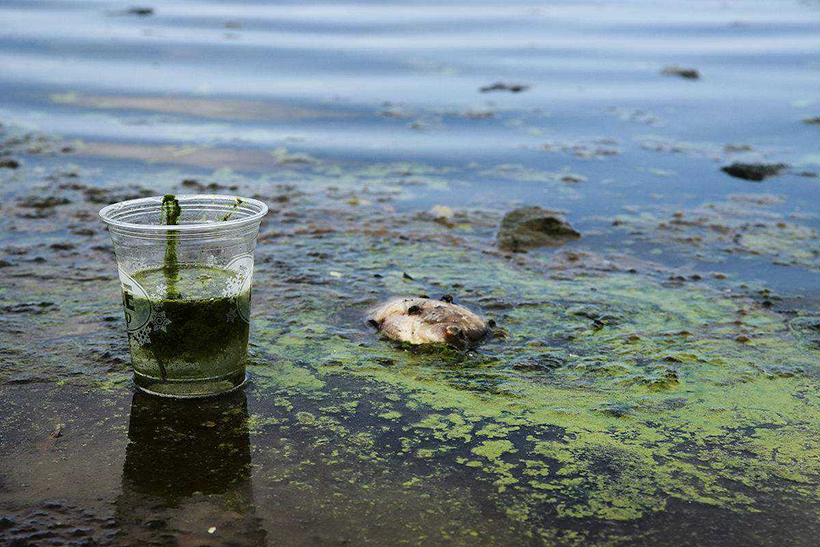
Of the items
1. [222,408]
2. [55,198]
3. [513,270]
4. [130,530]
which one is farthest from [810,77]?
[130,530]

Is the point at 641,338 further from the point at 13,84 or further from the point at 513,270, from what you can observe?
the point at 13,84

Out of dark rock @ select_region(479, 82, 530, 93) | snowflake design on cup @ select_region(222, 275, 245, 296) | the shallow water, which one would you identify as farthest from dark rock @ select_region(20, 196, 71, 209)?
dark rock @ select_region(479, 82, 530, 93)

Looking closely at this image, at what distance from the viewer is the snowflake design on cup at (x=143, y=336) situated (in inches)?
101

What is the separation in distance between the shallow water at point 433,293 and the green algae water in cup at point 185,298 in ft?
0.32

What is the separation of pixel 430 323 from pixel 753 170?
3430mm

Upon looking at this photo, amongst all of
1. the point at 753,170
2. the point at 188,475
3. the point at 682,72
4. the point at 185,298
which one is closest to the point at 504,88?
the point at 682,72

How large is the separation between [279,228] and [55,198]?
132cm

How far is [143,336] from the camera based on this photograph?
2574 mm

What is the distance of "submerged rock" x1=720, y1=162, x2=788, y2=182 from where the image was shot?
5.63 metres

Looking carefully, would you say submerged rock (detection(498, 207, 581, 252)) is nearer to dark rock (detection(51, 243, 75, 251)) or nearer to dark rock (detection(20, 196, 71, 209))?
dark rock (detection(51, 243, 75, 251))

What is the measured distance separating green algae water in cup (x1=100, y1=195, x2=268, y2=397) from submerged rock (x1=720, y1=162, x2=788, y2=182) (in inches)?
155

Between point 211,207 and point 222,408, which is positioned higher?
point 211,207

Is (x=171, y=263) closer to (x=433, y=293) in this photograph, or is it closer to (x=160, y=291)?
(x=160, y=291)

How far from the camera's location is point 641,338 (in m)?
3.18
